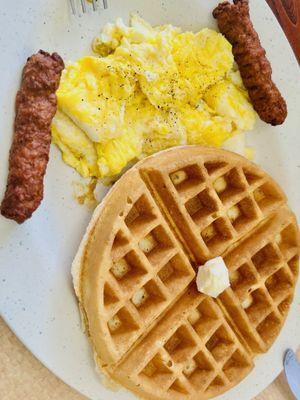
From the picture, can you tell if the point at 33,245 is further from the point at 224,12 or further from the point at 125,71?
the point at 224,12

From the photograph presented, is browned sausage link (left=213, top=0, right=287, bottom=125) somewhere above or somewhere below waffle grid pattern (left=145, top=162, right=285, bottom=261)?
above

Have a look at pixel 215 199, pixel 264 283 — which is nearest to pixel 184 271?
pixel 215 199

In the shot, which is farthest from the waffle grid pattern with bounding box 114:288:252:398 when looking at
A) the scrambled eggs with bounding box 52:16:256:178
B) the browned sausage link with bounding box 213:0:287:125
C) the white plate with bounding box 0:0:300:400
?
the browned sausage link with bounding box 213:0:287:125

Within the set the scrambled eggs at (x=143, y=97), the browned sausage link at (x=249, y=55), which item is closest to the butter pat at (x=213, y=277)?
the scrambled eggs at (x=143, y=97)

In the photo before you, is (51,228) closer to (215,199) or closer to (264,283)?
(215,199)

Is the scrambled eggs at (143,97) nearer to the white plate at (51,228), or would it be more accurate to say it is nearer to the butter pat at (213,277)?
the white plate at (51,228)

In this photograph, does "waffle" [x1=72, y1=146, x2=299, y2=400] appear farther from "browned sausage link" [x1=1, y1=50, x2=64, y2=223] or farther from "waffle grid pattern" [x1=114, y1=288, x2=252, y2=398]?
"browned sausage link" [x1=1, y1=50, x2=64, y2=223]
